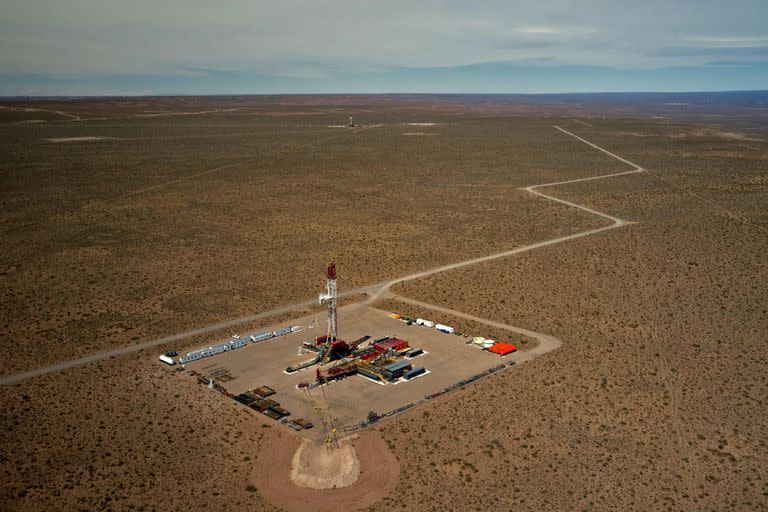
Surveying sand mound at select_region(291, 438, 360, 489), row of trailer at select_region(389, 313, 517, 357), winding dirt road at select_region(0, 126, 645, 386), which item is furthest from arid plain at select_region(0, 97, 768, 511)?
row of trailer at select_region(389, 313, 517, 357)

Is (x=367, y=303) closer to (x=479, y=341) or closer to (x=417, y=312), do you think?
(x=417, y=312)

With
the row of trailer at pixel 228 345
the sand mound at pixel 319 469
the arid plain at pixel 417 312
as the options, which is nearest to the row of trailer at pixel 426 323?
the arid plain at pixel 417 312

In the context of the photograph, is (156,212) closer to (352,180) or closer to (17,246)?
(17,246)

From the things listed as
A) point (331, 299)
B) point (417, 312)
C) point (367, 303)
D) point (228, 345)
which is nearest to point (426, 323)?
point (417, 312)

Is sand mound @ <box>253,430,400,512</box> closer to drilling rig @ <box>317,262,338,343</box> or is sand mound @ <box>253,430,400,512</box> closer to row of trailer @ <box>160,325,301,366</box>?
drilling rig @ <box>317,262,338,343</box>

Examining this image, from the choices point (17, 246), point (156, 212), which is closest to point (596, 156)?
point (156, 212)

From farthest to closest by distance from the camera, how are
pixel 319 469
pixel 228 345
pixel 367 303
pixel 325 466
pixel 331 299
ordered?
pixel 367 303, pixel 228 345, pixel 331 299, pixel 325 466, pixel 319 469
